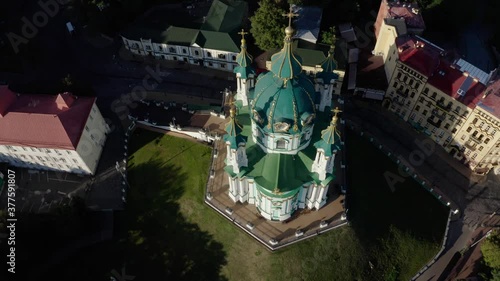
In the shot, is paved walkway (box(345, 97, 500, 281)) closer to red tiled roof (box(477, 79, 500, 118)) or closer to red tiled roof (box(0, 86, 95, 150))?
red tiled roof (box(477, 79, 500, 118))

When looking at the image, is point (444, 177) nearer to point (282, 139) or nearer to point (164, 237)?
point (282, 139)

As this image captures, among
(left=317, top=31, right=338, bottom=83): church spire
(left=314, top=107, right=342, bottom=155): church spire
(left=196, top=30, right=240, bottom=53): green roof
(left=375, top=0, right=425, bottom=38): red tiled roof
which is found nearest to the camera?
(left=314, top=107, right=342, bottom=155): church spire

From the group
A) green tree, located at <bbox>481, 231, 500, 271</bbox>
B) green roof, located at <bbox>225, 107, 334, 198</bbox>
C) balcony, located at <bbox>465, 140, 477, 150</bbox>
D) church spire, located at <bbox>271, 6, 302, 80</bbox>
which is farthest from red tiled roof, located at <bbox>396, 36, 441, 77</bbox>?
church spire, located at <bbox>271, 6, 302, 80</bbox>

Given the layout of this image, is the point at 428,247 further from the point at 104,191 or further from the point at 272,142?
the point at 104,191

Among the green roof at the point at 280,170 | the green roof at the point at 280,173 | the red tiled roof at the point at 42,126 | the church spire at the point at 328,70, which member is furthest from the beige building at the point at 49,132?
the church spire at the point at 328,70

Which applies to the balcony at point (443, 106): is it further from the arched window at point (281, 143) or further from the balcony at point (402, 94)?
the arched window at point (281, 143)

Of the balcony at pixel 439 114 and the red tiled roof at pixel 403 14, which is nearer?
the balcony at pixel 439 114

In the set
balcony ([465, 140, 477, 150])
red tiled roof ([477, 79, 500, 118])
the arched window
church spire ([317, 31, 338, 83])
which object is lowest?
balcony ([465, 140, 477, 150])
